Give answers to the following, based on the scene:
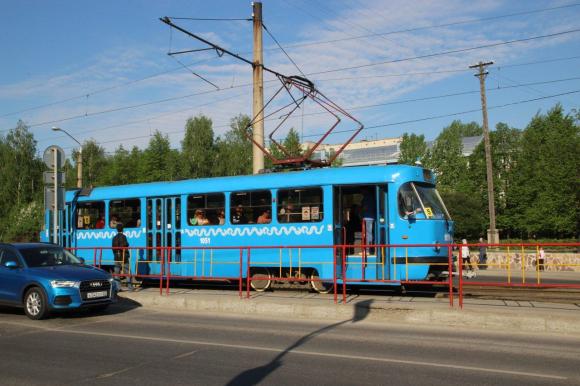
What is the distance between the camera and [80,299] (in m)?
11.2

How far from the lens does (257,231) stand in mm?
15398

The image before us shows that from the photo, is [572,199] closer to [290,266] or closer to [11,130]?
[290,266]

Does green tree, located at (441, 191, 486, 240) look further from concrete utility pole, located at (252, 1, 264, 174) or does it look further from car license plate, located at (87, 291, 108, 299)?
car license plate, located at (87, 291, 108, 299)

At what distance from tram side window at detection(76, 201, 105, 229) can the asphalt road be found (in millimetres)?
8268

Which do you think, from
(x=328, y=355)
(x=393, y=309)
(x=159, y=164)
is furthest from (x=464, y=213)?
(x=328, y=355)

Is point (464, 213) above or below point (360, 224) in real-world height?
above

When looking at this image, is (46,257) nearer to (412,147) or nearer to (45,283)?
(45,283)

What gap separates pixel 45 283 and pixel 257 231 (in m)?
5.85

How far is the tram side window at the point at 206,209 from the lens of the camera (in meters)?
16.2

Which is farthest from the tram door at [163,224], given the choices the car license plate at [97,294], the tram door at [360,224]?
the tram door at [360,224]

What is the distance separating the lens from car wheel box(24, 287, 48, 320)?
11.2 meters

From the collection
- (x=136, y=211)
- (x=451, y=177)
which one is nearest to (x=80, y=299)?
(x=136, y=211)

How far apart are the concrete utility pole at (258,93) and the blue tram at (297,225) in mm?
3926

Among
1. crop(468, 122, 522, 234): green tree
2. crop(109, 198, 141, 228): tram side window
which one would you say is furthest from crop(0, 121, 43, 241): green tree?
crop(468, 122, 522, 234): green tree
